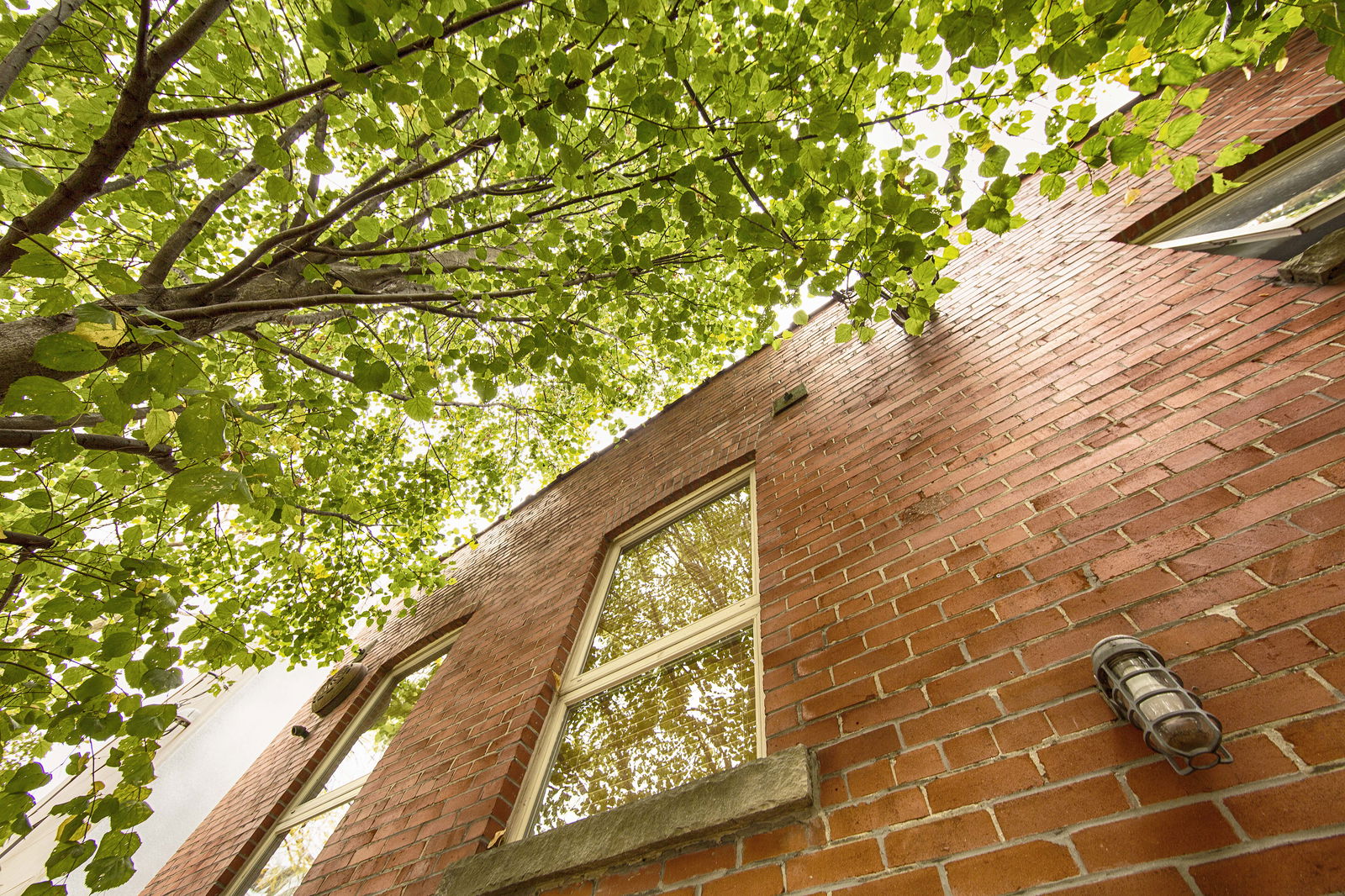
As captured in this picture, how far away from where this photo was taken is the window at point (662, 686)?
223 cm

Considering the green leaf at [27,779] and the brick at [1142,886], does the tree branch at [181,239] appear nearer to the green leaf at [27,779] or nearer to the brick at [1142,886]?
the green leaf at [27,779]

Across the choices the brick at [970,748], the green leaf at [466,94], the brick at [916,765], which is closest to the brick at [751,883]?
the brick at [916,765]

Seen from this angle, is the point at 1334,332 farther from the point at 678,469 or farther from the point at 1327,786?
the point at 678,469

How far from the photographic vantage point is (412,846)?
2572mm

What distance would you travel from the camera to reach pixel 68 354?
1.49m

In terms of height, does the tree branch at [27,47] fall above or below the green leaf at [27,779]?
above

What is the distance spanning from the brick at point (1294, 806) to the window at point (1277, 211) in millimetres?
2098

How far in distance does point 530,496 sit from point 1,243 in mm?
5185

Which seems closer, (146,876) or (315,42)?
(315,42)

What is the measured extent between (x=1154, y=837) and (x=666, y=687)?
1.83 meters

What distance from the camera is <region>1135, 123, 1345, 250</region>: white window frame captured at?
2152mm

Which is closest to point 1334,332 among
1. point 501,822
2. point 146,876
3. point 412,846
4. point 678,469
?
point 678,469

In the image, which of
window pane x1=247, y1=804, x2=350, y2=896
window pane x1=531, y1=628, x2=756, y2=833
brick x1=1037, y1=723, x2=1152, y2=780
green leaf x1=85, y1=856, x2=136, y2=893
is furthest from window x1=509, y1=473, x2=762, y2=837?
window pane x1=247, y1=804, x2=350, y2=896

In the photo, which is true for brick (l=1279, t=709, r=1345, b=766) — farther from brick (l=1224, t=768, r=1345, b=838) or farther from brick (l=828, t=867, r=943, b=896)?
brick (l=828, t=867, r=943, b=896)
